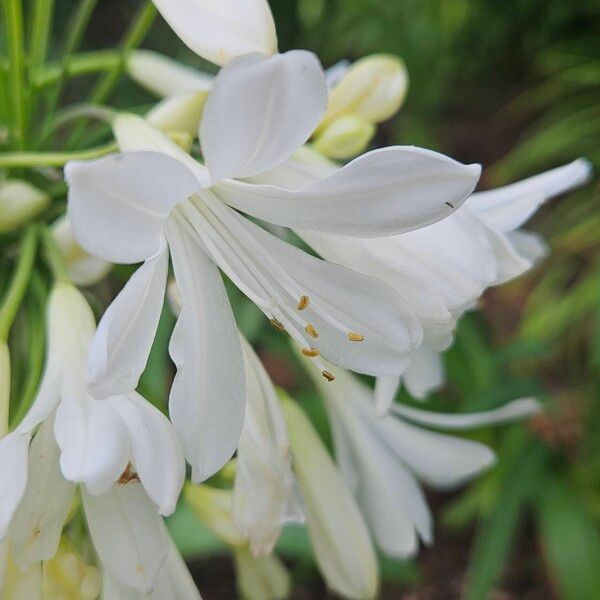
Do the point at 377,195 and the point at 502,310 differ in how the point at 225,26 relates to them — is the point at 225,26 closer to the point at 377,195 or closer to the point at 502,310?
the point at 377,195

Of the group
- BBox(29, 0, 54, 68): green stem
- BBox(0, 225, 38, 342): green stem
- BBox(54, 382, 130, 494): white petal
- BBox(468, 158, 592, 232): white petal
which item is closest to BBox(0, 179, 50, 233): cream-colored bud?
BBox(0, 225, 38, 342): green stem

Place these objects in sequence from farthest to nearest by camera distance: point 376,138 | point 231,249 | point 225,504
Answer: point 376,138, point 225,504, point 231,249

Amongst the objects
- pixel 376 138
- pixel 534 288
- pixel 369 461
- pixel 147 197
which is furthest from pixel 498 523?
pixel 376 138

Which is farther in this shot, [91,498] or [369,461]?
[369,461]

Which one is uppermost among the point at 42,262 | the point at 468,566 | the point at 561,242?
the point at 42,262

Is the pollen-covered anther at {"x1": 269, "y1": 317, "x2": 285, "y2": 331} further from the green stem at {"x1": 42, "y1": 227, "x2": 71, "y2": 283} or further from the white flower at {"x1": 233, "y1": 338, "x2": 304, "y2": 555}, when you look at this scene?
the green stem at {"x1": 42, "y1": 227, "x2": 71, "y2": 283}

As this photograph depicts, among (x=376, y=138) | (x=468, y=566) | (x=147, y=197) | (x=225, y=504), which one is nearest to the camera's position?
(x=147, y=197)

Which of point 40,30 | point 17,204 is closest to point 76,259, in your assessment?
point 17,204

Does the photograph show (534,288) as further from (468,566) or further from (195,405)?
(195,405)
